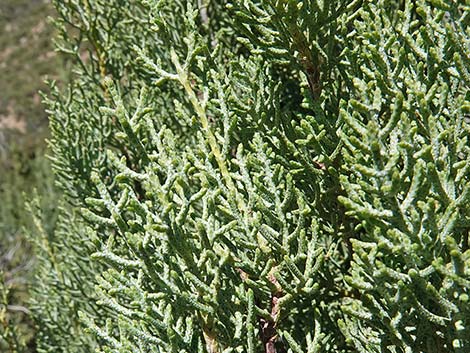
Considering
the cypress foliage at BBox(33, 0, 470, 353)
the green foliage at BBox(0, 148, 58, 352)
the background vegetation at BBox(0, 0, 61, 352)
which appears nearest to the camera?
the cypress foliage at BBox(33, 0, 470, 353)

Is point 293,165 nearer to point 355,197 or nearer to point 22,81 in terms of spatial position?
point 355,197

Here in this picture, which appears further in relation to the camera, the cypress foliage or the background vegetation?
the background vegetation

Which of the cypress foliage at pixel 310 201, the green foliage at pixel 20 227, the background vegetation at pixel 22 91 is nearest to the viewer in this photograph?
the cypress foliage at pixel 310 201

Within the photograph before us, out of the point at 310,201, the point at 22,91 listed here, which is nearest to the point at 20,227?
the point at 310,201

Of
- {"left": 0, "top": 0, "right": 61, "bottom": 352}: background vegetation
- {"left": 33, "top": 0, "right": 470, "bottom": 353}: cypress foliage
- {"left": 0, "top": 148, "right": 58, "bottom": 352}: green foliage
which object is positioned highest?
{"left": 0, "top": 0, "right": 61, "bottom": 352}: background vegetation

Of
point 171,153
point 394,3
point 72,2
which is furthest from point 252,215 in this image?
point 72,2

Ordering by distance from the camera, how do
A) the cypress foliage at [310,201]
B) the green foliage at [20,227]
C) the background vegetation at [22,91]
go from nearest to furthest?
the cypress foliage at [310,201], the green foliage at [20,227], the background vegetation at [22,91]

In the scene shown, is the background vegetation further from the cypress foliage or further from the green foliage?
the cypress foliage

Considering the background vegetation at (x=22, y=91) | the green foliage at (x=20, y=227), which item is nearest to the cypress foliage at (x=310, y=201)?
the green foliage at (x=20, y=227)

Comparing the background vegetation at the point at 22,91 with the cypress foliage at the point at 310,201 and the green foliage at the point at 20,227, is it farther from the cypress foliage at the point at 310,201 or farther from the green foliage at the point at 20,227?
the cypress foliage at the point at 310,201

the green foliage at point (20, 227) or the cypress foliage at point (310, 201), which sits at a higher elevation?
the green foliage at point (20, 227)

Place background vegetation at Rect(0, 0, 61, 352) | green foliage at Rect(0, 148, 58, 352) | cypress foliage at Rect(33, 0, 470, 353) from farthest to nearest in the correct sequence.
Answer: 1. background vegetation at Rect(0, 0, 61, 352)
2. green foliage at Rect(0, 148, 58, 352)
3. cypress foliage at Rect(33, 0, 470, 353)

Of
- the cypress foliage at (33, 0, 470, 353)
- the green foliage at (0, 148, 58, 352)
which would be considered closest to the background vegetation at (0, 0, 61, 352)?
the green foliage at (0, 148, 58, 352)
